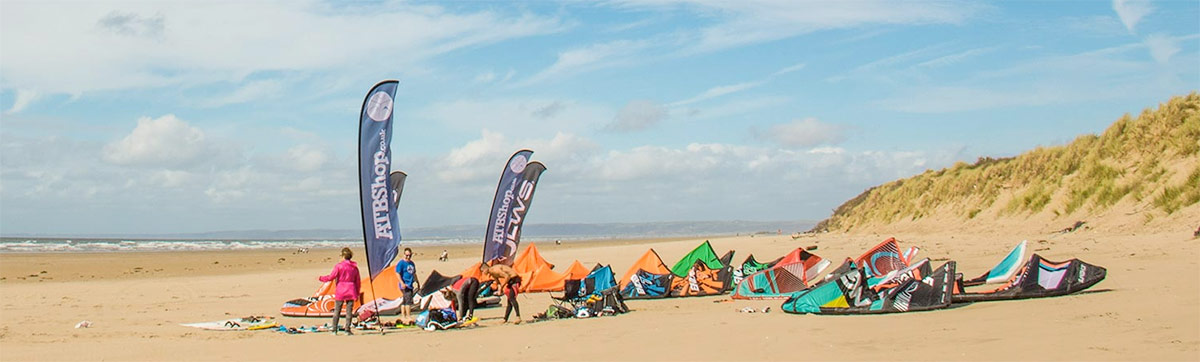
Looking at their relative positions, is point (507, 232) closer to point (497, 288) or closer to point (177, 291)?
point (497, 288)

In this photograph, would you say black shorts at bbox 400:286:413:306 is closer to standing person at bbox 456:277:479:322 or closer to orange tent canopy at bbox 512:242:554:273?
standing person at bbox 456:277:479:322

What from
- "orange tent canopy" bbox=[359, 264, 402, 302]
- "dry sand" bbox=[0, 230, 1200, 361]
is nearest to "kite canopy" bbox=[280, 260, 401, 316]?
"orange tent canopy" bbox=[359, 264, 402, 302]

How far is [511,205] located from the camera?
58.8 ft

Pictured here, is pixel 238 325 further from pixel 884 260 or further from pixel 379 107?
pixel 884 260

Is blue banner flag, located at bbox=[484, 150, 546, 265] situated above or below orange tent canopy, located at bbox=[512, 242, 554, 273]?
above

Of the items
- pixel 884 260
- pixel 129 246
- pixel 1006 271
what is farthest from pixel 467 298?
pixel 129 246

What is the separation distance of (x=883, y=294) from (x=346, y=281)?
5963 millimetres

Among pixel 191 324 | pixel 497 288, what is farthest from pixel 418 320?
pixel 497 288

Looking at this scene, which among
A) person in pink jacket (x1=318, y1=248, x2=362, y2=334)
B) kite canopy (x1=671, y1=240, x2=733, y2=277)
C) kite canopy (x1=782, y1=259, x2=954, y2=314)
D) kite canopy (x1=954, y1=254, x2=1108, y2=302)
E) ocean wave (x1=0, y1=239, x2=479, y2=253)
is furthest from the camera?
ocean wave (x1=0, y1=239, x2=479, y2=253)

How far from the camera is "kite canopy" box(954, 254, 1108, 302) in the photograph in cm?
1023

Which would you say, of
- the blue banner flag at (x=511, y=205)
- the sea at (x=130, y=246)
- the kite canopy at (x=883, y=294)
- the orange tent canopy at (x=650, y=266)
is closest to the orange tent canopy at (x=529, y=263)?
the blue banner flag at (x=511, y=205)

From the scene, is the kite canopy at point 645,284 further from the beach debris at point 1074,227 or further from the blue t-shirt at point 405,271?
the beach debris at point 1074,227

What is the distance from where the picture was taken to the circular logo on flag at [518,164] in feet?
59.1

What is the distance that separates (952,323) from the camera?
28.2 ft
